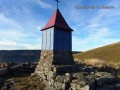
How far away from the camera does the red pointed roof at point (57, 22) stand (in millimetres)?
21594

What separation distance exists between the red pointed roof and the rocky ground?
17.3ft

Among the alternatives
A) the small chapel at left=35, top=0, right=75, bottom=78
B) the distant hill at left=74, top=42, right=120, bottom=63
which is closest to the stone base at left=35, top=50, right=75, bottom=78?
the small chapel at left=35, top=0, right=75, bottom=78

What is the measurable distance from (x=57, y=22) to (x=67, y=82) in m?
7.86

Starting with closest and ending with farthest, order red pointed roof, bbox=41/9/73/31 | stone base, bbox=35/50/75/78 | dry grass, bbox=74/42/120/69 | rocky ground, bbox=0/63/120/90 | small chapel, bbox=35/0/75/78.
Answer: rocky ground, bbox=0/63/120/90 → stone base, bbox=35/50/75/78 → small chapel, bbox=35/0/75/78 → red pointed roof, bbox=41/9/73/31 → dry grass, bbox=74/42/120/69

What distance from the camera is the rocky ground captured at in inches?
617

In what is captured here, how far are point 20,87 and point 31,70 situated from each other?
270 inches

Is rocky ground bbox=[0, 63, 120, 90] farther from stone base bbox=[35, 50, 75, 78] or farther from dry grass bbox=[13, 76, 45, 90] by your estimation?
stone base bbox=[35, 50, 75, 78]

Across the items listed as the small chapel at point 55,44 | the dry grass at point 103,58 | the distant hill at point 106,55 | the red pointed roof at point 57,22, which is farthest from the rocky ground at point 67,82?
the distant hill at point 106,55

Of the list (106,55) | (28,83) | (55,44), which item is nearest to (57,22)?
(55,44)

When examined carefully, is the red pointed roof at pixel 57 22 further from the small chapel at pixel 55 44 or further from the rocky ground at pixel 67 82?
the rocky ground at pixel 67 82

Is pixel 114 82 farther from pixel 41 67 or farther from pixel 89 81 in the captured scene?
pixel 41 67

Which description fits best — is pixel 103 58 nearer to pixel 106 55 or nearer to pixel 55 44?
pixel 106 55

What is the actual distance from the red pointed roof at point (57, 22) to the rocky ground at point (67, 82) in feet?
17.3

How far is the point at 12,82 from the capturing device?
20.0 meters
